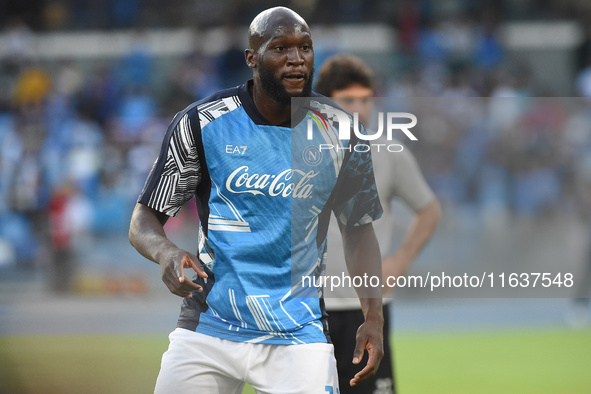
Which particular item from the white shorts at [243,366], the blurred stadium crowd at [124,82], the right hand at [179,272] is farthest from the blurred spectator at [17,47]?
the right hand at [179,272]

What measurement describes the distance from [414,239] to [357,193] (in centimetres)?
148

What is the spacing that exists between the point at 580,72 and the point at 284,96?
45.7ft

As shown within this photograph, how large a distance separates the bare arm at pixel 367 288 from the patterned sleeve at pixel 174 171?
28.8 inches

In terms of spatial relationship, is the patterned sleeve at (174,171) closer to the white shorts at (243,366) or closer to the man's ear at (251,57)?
the man's ear at (251,57)

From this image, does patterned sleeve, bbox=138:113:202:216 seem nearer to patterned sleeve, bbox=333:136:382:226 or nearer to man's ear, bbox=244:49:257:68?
man's ear, bbox=244:49:257:68

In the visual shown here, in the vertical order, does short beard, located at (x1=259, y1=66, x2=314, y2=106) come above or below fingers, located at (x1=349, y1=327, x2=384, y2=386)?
above

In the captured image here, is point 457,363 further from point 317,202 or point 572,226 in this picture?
point 317,202

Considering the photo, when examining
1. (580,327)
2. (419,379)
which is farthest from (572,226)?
(580,327)

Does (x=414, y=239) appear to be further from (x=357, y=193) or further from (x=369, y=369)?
(x=369, y=369)

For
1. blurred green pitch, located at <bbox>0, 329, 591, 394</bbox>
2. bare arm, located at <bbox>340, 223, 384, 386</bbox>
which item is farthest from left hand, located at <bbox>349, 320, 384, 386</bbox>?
blurred green pitch, located at <bbox>0, 329, 591, 394</bbox>

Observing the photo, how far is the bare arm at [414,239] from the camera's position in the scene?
4.79 m

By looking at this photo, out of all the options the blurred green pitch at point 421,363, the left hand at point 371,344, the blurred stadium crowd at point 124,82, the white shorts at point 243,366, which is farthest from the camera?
the blurred stadium crowd at point 124,82

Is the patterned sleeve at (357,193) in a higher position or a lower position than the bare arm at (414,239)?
higher

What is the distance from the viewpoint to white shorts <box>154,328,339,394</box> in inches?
135
